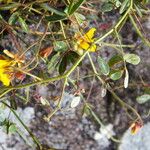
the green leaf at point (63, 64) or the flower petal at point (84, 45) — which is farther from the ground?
the flower petal at point (84, 45)

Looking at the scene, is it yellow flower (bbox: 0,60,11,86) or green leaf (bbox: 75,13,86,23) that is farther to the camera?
green leaf (bbox: 75,13,86,23)

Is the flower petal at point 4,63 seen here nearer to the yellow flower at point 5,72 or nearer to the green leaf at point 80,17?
the yellow flower at point 5,72


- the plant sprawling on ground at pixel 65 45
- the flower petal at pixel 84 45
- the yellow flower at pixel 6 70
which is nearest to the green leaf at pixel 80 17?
the plant sprawling on ground at pixel 65 45

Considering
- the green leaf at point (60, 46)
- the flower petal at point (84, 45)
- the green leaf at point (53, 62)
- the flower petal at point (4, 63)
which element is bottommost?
the green leaf at point (53, 62)

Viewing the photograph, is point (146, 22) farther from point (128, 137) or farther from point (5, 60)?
point (5, 60)

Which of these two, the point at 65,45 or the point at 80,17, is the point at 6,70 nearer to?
the point at 65,45

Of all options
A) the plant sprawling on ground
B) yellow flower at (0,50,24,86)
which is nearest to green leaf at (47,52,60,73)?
the plant sprawling on ground

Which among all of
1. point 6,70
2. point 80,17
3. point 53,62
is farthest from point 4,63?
point 80,17

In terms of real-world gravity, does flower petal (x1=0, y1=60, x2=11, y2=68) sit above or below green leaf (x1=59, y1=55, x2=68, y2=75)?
above

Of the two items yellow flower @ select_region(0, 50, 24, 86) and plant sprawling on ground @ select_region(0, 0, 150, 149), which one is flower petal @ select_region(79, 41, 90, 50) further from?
yellow flower @ select_region(0, 50, 24, 86)

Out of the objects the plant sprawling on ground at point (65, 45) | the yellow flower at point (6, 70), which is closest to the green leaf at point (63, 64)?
the plant sprawling on ground at point (65, 45)

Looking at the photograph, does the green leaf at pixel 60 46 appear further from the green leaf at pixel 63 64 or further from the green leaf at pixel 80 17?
the green leaf at pixel 80 17

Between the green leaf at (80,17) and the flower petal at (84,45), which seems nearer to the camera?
the flower petal at (84,45)
